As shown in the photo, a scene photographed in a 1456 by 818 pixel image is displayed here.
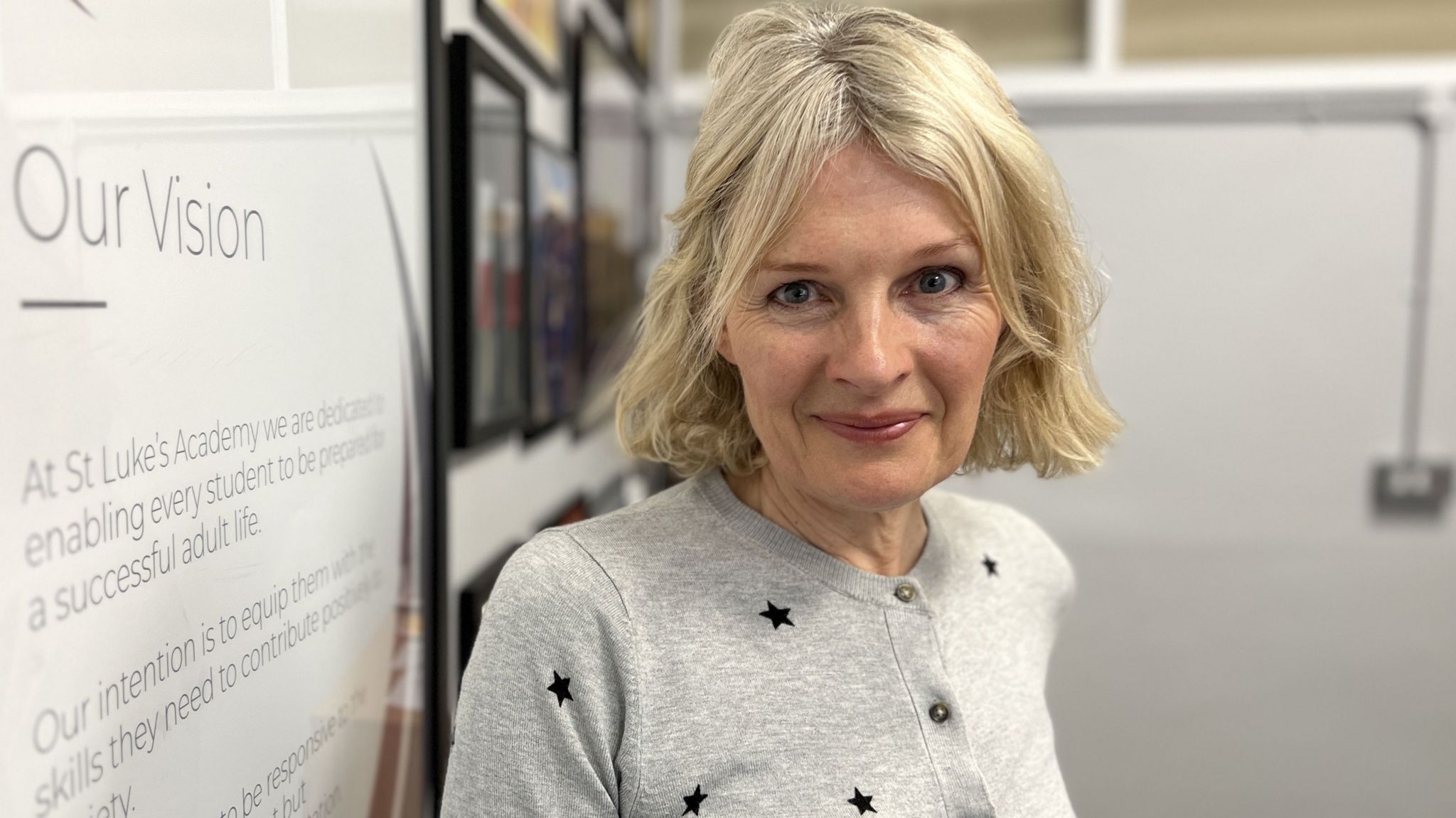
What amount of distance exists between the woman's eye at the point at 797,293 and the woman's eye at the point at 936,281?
0.28 feet

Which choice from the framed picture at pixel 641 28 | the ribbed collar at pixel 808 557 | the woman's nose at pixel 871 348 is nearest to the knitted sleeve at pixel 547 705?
the ribbed collar at pixel 808 557

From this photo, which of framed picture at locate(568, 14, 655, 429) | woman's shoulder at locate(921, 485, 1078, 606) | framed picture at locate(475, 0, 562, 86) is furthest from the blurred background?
woman's shoulder at locate(921, 485, 1078, 606)

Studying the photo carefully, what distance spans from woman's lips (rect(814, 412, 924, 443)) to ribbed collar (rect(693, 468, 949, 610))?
5.1 inches

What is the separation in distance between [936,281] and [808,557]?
0.86ft

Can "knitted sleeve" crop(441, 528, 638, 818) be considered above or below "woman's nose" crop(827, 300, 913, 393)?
below

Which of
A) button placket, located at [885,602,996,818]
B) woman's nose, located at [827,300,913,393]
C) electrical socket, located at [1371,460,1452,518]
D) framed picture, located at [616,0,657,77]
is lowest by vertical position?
electrical socket, located at [1371,460,1452,518]

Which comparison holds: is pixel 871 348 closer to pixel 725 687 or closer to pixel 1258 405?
pixel 725 687

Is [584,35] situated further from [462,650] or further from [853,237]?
[853,237]

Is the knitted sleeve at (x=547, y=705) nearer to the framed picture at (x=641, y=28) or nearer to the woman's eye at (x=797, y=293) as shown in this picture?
the woman's eye at (x=797, y=293)

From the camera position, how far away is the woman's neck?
35.7 inches

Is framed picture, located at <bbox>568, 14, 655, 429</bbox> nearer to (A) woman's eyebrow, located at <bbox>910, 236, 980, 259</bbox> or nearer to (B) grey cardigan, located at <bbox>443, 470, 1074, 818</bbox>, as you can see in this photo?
(B) grey cardigan, located at <bbox>443, 470, 1074, 818</bbox>

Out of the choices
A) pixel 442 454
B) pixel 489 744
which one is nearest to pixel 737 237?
pixel 489 744

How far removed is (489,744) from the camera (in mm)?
748

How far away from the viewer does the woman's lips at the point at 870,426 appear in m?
0.80
